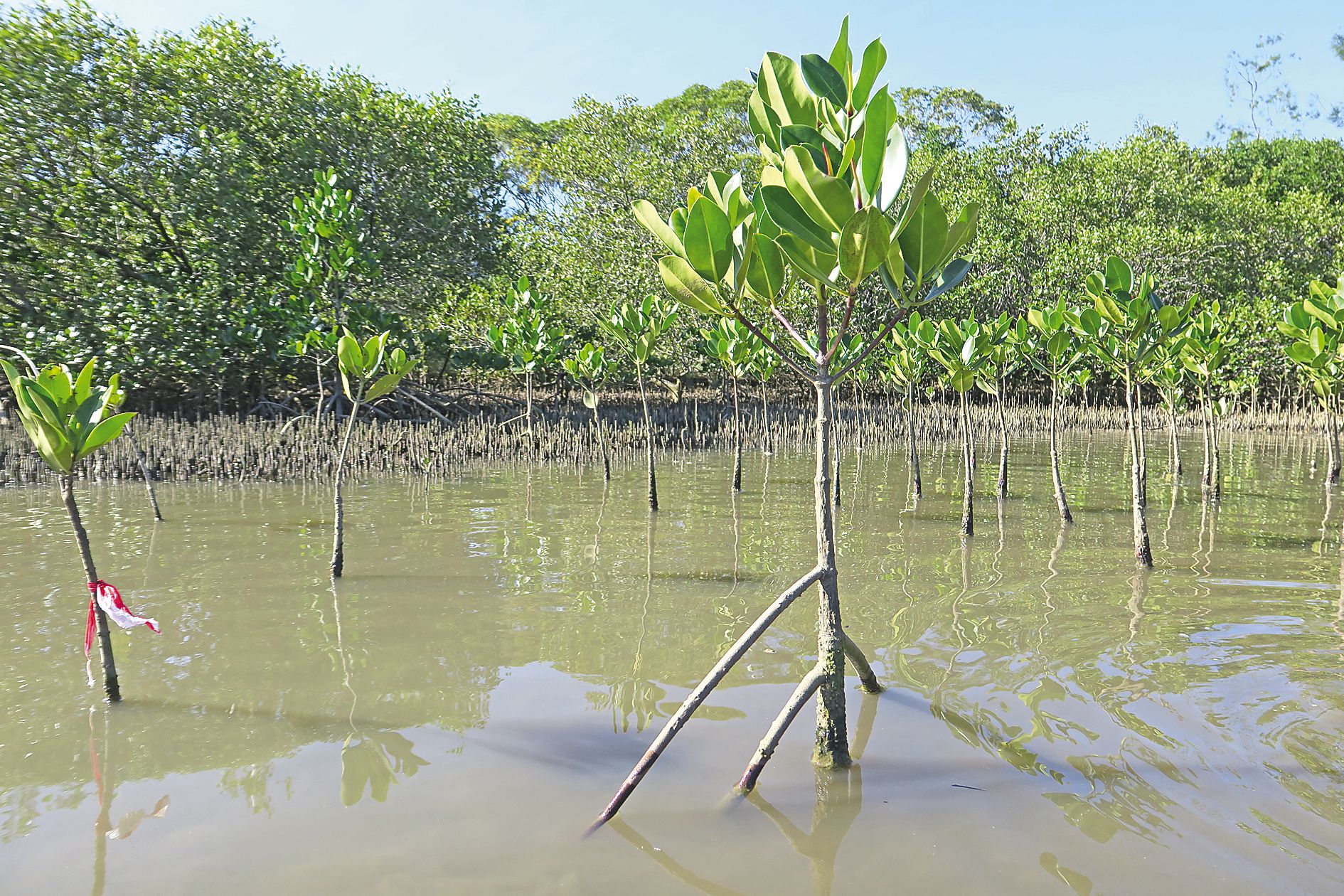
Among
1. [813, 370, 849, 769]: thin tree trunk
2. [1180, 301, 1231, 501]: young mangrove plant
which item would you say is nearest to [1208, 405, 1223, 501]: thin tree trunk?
[1180, 301, 1231, 501]: young mangrove plant

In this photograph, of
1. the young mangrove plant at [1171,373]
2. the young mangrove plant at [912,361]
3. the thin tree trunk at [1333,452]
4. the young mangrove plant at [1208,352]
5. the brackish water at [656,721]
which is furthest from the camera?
the thin tree trunk at [1333,452]

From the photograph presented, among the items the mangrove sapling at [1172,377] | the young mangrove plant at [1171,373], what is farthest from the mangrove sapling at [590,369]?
the mangrove sapling at [1172,377]

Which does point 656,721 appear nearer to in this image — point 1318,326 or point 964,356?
point 964,356

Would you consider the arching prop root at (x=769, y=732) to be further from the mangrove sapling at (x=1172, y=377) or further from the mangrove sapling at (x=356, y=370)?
the mangrove sapling at (x=1172, y=377)

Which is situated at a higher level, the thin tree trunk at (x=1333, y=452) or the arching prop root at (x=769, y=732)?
the thin tree trunk at (x=1333, y=452)

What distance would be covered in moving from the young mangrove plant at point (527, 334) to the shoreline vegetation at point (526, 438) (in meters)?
0.85

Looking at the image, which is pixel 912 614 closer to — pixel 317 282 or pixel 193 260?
pixel 317 282

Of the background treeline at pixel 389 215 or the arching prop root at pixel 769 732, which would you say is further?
the background treeline at pixel 389 215

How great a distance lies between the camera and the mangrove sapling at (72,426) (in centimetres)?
280

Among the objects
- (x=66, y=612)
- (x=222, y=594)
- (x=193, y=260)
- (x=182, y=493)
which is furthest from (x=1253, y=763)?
(x=193, y=260)

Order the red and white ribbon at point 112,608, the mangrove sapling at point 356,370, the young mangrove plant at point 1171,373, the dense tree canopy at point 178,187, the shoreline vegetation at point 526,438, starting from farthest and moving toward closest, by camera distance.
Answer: the dense tree canopy at point 178,187
the shoreline vegetation at point 526,438
the young mangrove plant at point 1171,373
the mangrove sapling at point 356,370
the red and white ribbon at point 112,608

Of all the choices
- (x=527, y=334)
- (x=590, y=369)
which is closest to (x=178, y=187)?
(x=527, y=334)

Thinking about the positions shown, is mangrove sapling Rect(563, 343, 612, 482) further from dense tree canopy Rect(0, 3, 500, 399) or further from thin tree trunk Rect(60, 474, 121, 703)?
thin tree trunk Rect(60, 474, 121, 703)

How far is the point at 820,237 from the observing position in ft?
7.93
